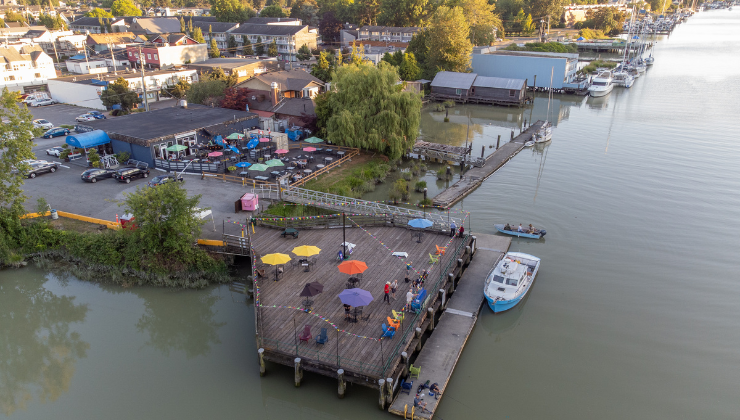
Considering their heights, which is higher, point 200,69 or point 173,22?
point 173,22

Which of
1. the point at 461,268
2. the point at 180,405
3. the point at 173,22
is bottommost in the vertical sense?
the point at 180,405

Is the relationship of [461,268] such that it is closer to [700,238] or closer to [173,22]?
[700,238]

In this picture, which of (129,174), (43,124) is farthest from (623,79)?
(43,124)

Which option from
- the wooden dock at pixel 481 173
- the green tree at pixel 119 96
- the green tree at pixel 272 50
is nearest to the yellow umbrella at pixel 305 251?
the wooden dock at pixel 481 173

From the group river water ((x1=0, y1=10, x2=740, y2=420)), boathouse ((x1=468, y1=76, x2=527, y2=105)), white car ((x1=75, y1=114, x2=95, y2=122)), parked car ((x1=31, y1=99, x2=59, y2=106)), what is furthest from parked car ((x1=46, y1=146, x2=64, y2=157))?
boathouse ((x1=468, y1=76, x2=527, y2=105))

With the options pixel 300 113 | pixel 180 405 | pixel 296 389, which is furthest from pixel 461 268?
pixel 300 113

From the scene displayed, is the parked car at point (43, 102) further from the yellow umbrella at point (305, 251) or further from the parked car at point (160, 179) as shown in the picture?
the yellow umbrella at point (305, 251)
